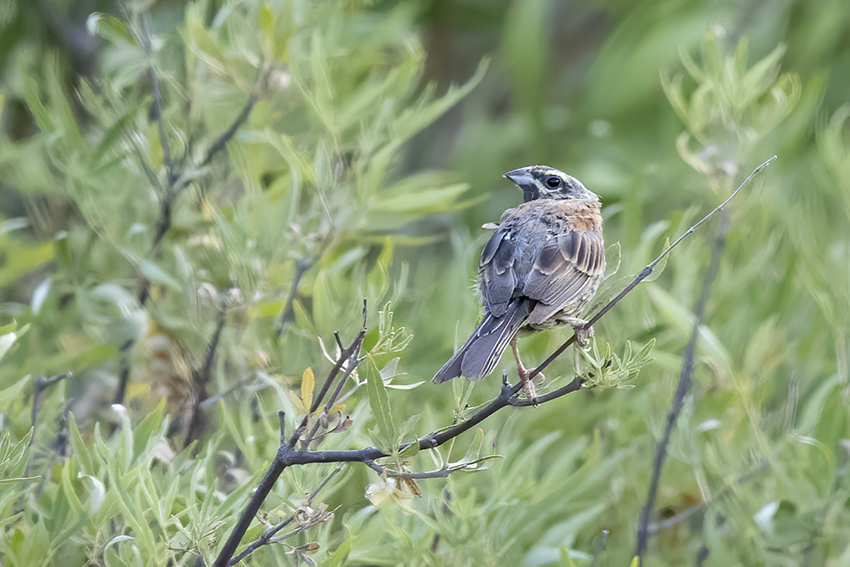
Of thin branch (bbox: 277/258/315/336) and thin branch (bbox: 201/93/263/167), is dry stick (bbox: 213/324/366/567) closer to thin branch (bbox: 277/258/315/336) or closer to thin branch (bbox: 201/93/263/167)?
thin branch (bbox: 277/258/315/336)

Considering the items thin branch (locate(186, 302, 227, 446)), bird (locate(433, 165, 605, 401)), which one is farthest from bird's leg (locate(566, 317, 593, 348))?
thin branch (locate(186, 302, 227, 446))

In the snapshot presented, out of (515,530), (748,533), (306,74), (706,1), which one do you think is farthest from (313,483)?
(706,1)

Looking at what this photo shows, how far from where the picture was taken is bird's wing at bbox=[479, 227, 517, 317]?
83cm

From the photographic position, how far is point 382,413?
621 millimetres

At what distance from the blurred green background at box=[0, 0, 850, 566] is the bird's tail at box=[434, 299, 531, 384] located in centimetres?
7

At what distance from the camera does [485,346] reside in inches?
29.3

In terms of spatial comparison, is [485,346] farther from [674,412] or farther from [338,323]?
[674,412]

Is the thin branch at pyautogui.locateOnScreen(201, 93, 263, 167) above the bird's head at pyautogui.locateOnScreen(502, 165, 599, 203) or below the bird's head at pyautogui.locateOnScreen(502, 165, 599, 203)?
above

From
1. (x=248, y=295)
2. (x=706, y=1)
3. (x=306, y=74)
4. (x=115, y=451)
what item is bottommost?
(x=115, y=451)

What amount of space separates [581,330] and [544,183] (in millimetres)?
326

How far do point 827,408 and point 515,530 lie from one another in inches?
16.1

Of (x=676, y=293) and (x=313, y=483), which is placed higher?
(x=676, y=293)

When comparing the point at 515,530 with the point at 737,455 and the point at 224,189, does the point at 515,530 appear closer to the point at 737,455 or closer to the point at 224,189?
the point at 737,455

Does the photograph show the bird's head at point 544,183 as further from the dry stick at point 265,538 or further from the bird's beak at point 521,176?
the dry stick at point 265,538
